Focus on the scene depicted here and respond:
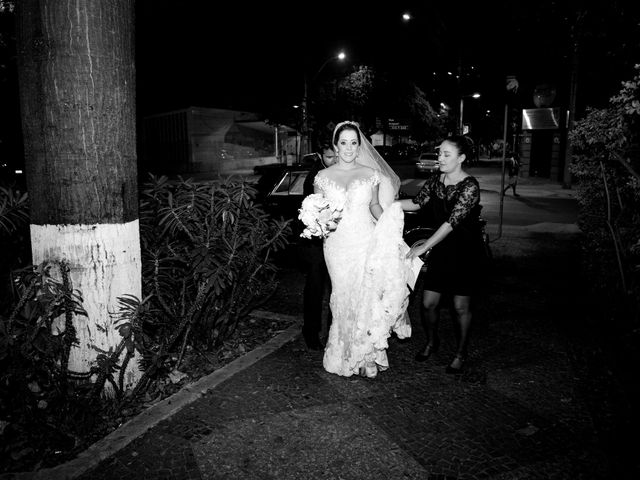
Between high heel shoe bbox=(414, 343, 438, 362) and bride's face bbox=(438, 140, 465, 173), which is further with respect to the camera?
high heel shoe bbox=(414, 343, 438, 362)

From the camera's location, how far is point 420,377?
4.33m

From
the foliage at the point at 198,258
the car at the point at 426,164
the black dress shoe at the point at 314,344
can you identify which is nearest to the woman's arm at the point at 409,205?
the foliage at the point at 198,258

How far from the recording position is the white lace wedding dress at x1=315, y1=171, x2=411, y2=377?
4.24m

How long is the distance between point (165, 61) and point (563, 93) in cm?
2381

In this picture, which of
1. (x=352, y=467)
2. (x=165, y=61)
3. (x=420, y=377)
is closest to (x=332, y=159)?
(x=420, y=377)

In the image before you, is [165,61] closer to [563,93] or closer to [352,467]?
[563,93]

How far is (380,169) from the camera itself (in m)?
5.06

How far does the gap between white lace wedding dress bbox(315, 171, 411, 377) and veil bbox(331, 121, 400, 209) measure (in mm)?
166

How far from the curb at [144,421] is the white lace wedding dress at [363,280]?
77 cm

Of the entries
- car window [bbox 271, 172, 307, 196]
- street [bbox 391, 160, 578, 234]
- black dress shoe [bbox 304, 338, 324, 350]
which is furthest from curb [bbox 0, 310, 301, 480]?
street [bbox 391, 160, 578, 234]

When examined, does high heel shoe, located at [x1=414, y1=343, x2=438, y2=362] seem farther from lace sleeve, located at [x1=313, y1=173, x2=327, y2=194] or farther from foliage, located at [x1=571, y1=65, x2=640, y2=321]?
foliage, located at [x1=571, y1=65, x2=640, y2=321]

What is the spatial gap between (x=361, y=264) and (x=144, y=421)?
82.3 inches

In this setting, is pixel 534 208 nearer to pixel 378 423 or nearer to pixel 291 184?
pixel 291 184

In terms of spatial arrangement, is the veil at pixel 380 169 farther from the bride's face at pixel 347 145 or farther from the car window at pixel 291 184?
the car window at pixel 291 184
